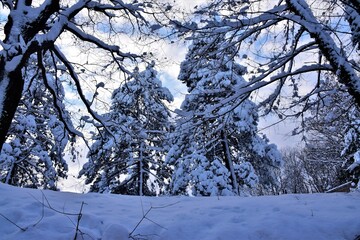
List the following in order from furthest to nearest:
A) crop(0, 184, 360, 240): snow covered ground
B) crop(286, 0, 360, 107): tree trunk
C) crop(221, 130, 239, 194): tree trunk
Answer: crop(221, 130, 239, 194): tree trunk
crop(286, 0, 360, 107): tree trunk
crop(0, 184, 360, 240): snow covered ground

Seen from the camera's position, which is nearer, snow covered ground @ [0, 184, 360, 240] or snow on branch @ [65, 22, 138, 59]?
snow covered ground @ [0, 184, 360, 240]

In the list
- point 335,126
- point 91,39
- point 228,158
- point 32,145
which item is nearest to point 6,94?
point 91,39

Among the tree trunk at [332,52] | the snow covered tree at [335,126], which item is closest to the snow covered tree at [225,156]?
the snow covered tree at [335,126]

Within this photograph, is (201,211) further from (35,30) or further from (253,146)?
(253,146)

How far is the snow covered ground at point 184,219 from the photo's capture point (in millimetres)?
3221

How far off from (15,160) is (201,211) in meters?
10.5

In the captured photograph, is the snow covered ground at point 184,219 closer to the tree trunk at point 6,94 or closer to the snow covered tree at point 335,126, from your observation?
the tree trunk at point 6,94

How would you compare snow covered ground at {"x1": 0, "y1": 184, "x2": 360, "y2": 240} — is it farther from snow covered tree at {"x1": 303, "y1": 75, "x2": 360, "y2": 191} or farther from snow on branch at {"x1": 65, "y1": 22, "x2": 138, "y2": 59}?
snow on branch at {"x1": 65, "y1": 22, "x2": 138, "y2": 59}

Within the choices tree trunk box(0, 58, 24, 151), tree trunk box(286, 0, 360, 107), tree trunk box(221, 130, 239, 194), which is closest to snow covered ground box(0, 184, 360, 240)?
tree trunk box(0, 58, 24, 151)

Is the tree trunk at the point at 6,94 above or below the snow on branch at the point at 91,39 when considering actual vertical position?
below

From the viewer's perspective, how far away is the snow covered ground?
322 cm

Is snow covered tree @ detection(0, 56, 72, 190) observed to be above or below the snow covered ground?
above

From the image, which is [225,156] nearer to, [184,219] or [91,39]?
[91,39]

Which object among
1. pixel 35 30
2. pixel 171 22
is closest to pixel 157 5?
pixel 171 22
